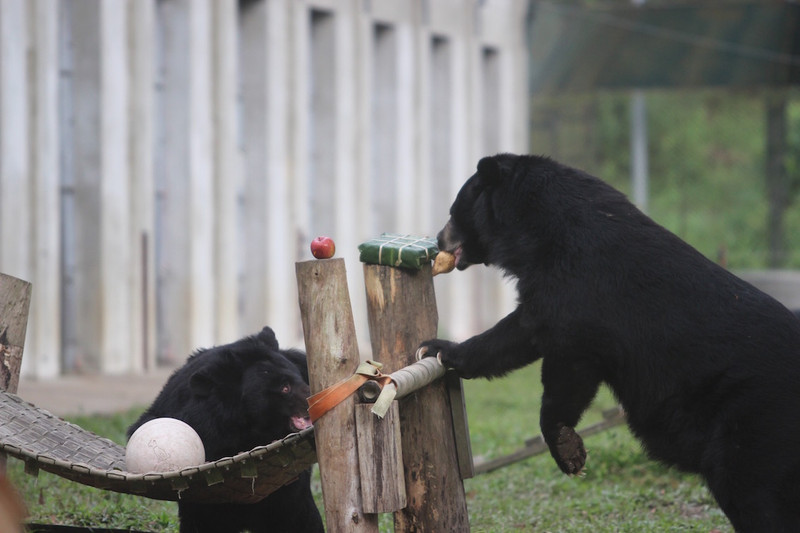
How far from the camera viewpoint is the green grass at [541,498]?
18.3 feet

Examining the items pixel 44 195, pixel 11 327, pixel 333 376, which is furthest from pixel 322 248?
pixel 44 195

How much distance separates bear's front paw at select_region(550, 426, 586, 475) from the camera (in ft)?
14.4

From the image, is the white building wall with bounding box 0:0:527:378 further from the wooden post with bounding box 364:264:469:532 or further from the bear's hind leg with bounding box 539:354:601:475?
the bear's hind leg with bounding box 539:354:601:475

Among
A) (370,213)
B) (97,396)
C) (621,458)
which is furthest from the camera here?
(370,213)

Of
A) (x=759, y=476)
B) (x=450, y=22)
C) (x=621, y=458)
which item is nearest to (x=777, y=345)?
(x=759, y=476)

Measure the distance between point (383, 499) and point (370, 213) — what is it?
1104 cm

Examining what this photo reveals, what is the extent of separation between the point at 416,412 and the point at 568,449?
0.61 metres

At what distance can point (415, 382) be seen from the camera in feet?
13.5

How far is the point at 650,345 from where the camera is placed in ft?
13.8

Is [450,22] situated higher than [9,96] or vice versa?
[450,22]

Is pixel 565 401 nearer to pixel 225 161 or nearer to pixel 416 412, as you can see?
pixel 416 412

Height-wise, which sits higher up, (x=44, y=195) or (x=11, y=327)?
(x=44, y=195)

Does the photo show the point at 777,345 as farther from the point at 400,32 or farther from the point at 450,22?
the point at 450,22

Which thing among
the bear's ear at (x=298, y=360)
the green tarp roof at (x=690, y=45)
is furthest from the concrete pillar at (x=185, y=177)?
the bear's ear at (x=298, y=360)
